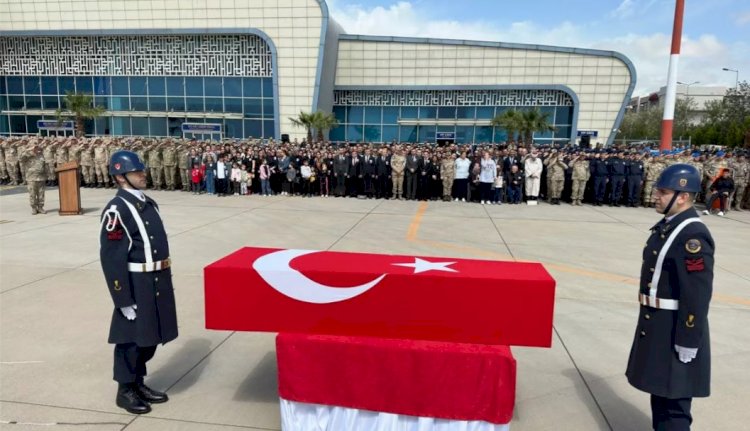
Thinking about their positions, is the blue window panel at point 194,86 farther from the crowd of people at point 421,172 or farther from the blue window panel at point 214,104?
the crowd of people at point 421,172

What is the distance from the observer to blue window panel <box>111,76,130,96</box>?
118 ft

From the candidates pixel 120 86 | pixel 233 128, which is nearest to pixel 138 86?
pixel 120 86

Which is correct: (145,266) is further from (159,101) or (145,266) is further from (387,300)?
(159,101)

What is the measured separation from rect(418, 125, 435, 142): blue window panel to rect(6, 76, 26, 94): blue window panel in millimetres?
33462

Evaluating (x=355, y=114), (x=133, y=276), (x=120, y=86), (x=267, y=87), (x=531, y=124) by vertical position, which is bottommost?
(x=133, y=276)

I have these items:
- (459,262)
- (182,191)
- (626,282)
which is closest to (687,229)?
(459,262)

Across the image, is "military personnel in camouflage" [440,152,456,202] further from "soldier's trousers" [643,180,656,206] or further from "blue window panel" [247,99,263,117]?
"blue window panel" [247,99,263,117]

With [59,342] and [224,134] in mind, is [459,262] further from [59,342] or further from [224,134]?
[224,134]

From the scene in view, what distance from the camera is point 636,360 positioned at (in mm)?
2818

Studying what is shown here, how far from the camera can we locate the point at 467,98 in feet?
128

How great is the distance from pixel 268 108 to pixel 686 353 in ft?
118

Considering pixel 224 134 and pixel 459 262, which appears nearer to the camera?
pixel 459 262

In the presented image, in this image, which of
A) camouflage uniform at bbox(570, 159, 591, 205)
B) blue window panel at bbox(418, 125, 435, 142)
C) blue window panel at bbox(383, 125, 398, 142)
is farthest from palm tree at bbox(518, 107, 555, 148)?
camouflage uniform at bbox(570, 159, 591, 205)

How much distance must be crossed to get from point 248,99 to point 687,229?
36.2 meters
